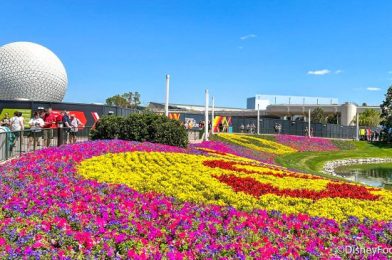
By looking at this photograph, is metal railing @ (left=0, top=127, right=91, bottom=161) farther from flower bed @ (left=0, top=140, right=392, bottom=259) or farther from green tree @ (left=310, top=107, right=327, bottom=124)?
green tree @ (left=310, top=107, right=327, bottom=124)

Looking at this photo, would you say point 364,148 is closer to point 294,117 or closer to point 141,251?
point 141,251

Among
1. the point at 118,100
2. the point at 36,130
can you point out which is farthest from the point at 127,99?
the point at 36,130

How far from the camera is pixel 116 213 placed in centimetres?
607

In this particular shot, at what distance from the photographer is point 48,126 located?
16.3 m

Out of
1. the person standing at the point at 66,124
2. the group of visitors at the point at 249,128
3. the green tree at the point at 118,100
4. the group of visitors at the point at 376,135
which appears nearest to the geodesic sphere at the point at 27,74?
the group of visitors at the point at 249,128

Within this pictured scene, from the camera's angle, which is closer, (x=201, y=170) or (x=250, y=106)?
(x=201, y=170)

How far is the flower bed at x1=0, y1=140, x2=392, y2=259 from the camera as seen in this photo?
190 inches

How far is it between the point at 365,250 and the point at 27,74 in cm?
4646

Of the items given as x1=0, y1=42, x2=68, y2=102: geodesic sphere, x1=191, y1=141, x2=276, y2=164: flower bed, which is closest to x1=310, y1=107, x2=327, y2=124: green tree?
x1=0, y1=42, x2=68, y2=102: geodesic sphere

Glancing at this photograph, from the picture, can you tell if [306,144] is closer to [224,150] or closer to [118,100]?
[224,150]

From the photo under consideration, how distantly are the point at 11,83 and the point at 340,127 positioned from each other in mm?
37628

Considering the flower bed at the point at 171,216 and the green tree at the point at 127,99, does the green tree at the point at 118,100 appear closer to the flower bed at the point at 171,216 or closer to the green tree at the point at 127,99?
the green tree at the point at 127,99

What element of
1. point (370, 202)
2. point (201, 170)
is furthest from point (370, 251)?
point (201, 170)

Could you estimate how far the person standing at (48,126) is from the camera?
15.0 m
